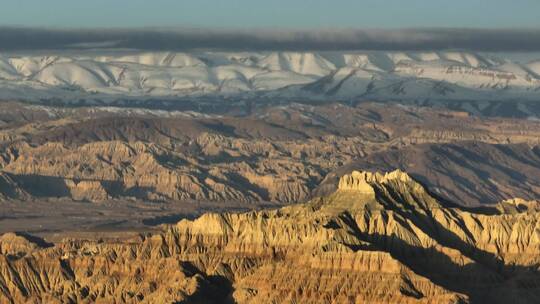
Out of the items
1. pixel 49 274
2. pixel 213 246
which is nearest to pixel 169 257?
pixel 213 246

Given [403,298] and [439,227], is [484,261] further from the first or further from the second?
[403,298]

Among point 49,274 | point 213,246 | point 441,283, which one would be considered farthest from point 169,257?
point 441,283

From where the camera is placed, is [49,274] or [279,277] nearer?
[279,277]

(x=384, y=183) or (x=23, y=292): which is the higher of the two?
(x=384, y=183)

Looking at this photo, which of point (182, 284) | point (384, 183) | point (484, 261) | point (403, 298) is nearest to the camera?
point (403, 298)

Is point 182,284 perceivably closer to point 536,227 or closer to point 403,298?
point 403,298

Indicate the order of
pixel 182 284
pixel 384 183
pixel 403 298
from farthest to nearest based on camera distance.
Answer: pixel 384 183 → pixel 182 284 → pixel 403 298
